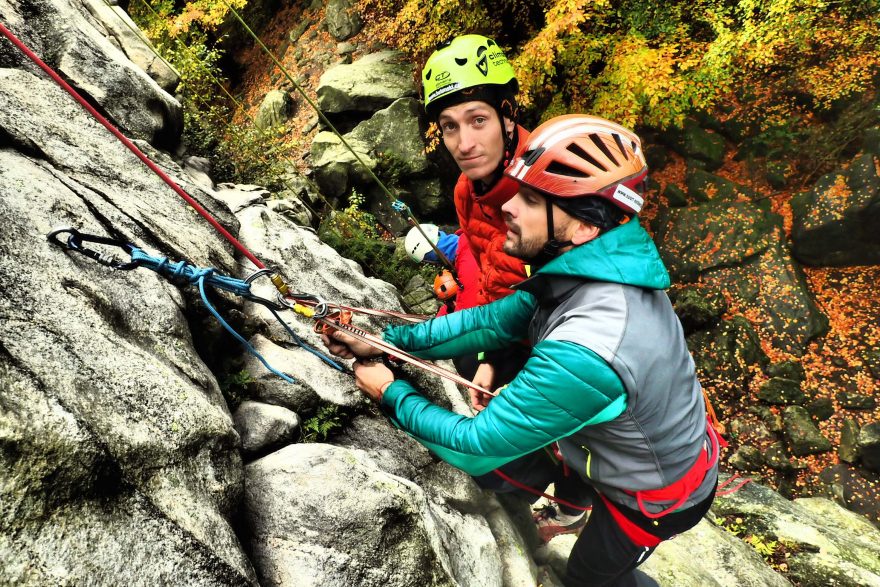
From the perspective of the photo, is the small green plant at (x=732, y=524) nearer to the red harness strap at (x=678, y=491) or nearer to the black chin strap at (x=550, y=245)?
the red harness strap at (x=678, y=491)

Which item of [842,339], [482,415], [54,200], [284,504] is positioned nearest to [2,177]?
[54,200]

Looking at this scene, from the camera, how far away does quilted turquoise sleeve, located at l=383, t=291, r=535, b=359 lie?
302 centimetres

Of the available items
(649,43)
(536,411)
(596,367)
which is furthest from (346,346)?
(649,43)

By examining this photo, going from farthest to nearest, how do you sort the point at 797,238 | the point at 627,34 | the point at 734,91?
the point at 734,91 → the point at 797,238 → the point at 627,34

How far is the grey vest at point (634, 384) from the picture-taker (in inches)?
74.2

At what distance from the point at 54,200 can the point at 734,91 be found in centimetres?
1456

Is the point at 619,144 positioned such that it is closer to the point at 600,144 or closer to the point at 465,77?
the point at 600,144

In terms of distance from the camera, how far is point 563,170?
2211mm

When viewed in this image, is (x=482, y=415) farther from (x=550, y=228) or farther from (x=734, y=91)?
(x=734, y=91)

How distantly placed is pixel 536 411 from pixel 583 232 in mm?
967

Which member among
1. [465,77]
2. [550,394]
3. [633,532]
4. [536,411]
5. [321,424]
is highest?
[465,77]

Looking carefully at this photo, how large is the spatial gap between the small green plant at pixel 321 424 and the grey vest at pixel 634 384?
152 centimetres

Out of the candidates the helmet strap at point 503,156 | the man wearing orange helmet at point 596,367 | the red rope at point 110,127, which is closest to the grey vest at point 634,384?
the man wearing orange helmet at point 596,367

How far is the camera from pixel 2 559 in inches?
48.3
